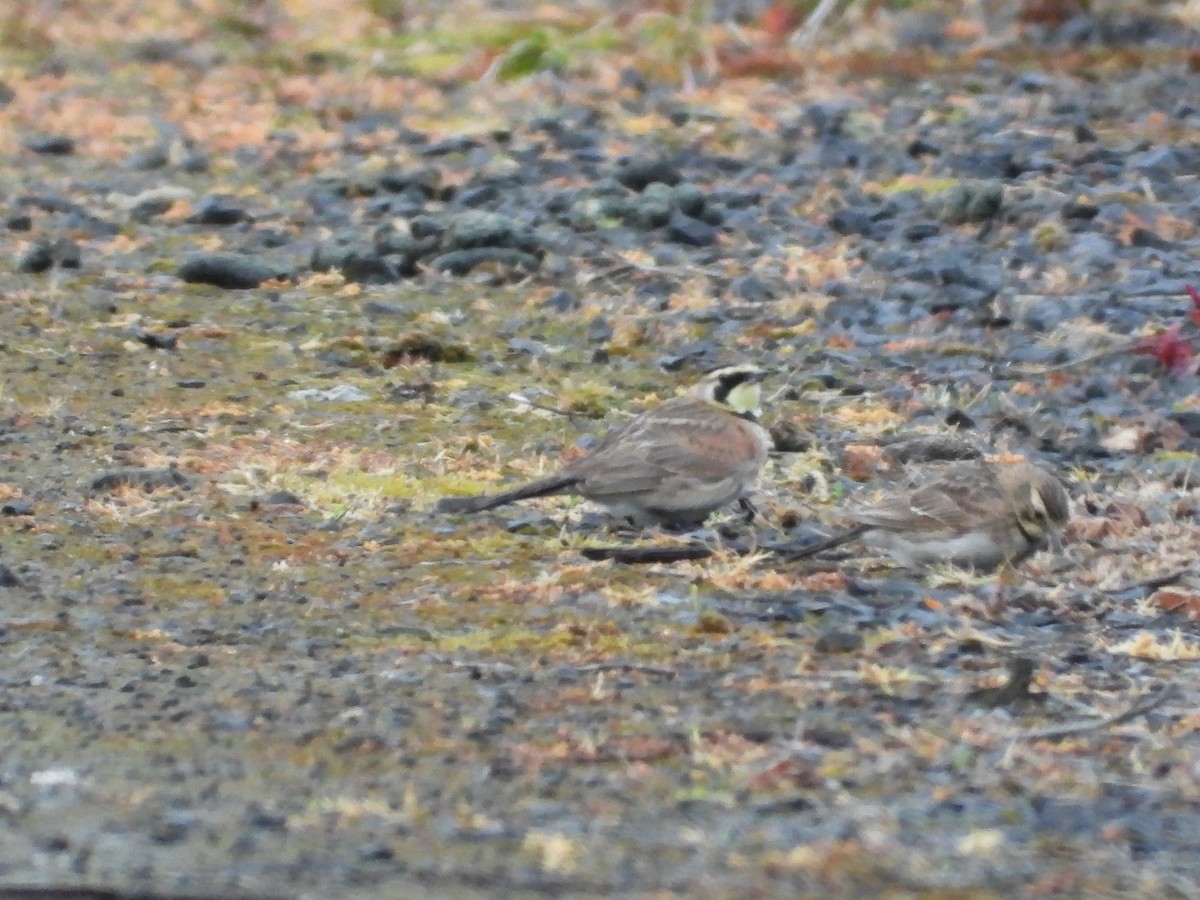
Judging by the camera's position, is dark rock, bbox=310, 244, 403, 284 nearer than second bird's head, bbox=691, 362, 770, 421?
No

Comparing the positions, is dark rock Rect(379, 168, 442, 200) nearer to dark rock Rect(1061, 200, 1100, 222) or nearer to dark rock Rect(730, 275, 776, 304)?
dark rock Rect(730, 275, 776, 304)

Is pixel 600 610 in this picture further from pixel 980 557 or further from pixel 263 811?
pixel 263 811

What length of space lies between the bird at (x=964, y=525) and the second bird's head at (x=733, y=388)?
1.27m

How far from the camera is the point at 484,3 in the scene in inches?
819

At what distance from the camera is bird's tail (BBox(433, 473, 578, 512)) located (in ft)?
26.1

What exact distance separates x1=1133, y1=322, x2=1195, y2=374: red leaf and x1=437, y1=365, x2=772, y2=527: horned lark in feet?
7.44

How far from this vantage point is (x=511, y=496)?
7.97 m

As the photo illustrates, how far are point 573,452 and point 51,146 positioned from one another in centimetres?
722

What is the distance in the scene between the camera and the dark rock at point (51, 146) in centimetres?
1524

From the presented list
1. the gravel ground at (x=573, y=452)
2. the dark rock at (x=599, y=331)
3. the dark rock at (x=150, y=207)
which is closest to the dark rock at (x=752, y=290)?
the gravel ground at (x=573, y=452)

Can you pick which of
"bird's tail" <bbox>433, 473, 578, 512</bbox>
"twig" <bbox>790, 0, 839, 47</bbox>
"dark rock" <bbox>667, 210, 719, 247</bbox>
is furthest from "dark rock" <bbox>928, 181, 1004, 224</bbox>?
"twig" <bbox>790, 0, 839, 47</bbox>

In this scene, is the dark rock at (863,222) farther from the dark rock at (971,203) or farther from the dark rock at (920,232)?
the dark rock at (971,203)

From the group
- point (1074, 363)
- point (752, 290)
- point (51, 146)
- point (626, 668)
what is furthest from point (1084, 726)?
point (51, 146)

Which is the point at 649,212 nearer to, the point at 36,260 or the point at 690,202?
the point at 690,202
